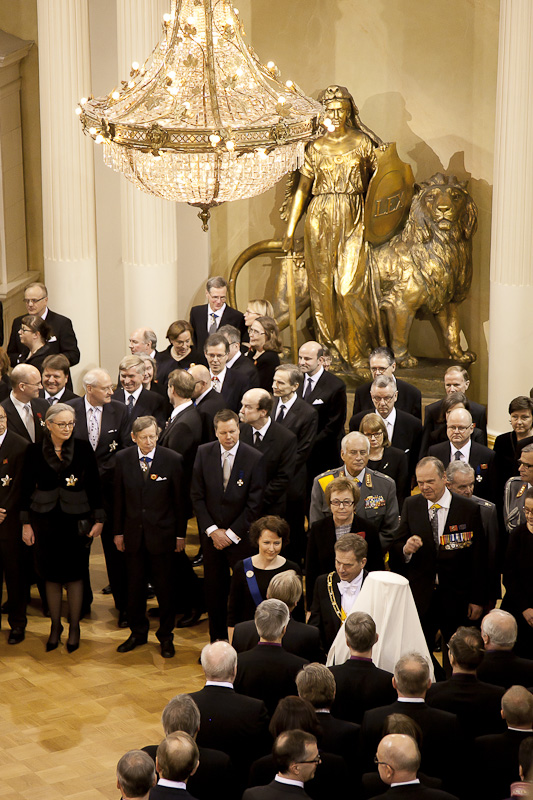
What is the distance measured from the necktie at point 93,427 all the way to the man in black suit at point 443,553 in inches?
91.6

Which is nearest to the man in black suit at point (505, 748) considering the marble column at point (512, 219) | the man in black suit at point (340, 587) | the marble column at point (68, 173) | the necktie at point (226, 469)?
the man in black suit at point (340, 587)

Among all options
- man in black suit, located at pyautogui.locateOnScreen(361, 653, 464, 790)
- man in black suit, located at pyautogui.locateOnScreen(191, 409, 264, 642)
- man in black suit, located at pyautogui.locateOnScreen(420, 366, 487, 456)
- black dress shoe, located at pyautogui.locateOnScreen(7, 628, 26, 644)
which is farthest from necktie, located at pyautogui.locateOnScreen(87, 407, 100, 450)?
man in black suit, located at pyautogui.locateOnScreen(361, 653, 464, 790)

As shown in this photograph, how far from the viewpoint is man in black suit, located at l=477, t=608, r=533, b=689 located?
17.8ft

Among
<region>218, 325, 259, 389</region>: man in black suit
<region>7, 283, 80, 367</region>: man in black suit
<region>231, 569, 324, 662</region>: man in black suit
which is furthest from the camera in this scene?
<region>7, 283, 80, 367</region>: man in black suit

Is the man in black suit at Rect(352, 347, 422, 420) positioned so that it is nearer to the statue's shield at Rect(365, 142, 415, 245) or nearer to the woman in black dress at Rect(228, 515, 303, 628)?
the woman in black dress at Rect(228, 515, 303, 628)

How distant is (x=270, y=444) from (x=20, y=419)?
170 centimetres

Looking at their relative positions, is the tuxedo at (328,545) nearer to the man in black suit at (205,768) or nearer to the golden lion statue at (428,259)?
the man in black suit at (205,768)

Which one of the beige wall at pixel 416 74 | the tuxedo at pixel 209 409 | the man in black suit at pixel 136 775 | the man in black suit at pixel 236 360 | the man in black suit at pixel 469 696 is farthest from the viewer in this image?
the beige wall at pixel 416 74

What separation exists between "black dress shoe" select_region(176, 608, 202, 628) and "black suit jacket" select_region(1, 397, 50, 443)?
1.53 m

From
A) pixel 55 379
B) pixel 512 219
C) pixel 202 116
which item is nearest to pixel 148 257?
pixel 55 379

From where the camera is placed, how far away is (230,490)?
730cm

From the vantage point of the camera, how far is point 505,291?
10.3 metres

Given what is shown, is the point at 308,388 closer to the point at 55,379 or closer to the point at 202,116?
the point at 55,379

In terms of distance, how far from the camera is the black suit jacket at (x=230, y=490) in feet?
23.9
